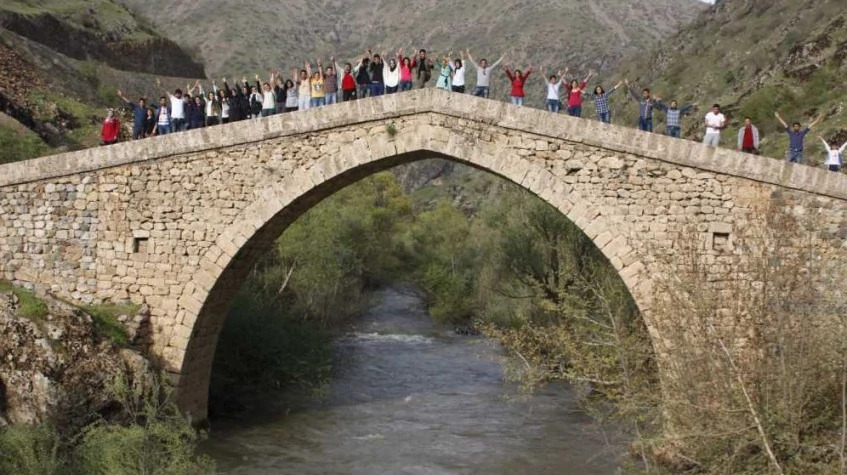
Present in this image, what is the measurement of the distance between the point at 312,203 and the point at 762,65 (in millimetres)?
17295

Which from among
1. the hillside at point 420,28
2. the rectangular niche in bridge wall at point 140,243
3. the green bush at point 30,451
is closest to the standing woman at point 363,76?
the rectangular niche in bridge wall at point 140,243

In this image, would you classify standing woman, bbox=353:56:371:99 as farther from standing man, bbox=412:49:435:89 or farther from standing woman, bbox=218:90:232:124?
standing woman, bbox=218:90:232:124

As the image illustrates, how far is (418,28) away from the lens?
234 ft

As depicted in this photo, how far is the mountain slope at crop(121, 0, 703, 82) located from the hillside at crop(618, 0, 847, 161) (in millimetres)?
15898

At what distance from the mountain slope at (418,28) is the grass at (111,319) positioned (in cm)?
4131

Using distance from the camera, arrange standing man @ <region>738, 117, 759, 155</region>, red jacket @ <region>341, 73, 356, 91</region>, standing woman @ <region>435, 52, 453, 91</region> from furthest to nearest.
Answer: red jacket @ <region>341, 73, 356, 91</region>, standing woman @ <region>435, 52, 453, 91</region>, standing man @ <region>738, 117, 759, 155</region>

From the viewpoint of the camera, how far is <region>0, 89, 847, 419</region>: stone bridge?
10633 mm

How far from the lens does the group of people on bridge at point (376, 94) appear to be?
1237cm

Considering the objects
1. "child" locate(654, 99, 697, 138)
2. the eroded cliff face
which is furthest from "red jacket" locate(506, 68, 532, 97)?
the eroded cliff face

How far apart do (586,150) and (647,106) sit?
6.27 feet

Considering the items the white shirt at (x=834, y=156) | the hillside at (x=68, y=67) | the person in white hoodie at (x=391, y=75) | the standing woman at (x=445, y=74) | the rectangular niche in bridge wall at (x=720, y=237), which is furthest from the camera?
the hillside at (x=68, y=67)

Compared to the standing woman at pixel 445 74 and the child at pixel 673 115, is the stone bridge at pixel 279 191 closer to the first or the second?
the standing woman at pixel 445 74

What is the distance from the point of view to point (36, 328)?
1140 centimetres

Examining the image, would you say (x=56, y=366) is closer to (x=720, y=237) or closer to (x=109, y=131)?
Answer: (x=109, y=131)
